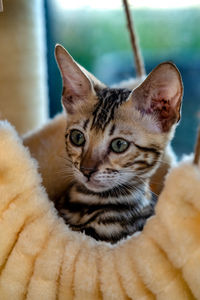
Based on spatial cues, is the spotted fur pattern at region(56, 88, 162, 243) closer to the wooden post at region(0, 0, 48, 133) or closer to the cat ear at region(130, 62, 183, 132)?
the cat ear at region(130, 62, 183, 132)

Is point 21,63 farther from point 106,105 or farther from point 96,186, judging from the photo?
point 96,186

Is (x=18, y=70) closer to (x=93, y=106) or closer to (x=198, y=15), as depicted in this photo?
(x=93, y=106)

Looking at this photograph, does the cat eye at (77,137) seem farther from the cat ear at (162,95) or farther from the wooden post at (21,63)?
the wooden post at (21,63)

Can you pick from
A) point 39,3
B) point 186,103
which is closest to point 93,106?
point 39,3

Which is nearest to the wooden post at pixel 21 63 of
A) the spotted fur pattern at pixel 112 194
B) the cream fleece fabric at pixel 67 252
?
the spotted fur pattern at pixel 112 194

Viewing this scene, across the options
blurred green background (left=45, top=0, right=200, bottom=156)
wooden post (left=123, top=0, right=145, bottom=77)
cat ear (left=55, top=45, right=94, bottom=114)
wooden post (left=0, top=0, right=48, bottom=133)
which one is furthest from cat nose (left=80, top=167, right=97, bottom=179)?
blurred green background (left=45, top=0, right=200, bottom=156)

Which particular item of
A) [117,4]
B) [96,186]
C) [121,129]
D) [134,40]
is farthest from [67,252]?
[117,4]
